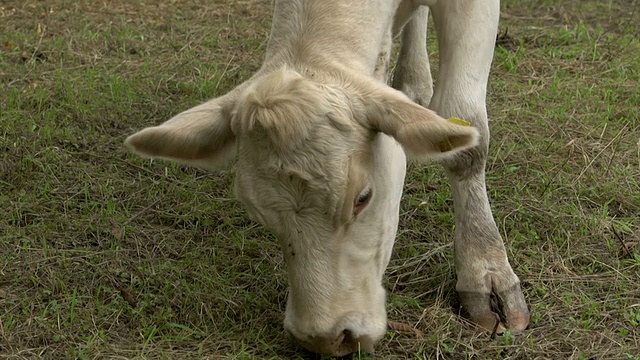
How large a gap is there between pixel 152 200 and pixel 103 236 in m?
0.44

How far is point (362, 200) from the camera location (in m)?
3.49

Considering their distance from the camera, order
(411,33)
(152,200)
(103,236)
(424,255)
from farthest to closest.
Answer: (411,33)
(152,200)
(103,236)
(424,255)

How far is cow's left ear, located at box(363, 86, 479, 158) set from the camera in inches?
128

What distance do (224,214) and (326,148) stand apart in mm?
1912

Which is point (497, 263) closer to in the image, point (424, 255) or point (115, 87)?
point (424, 255)

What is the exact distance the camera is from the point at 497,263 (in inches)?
170

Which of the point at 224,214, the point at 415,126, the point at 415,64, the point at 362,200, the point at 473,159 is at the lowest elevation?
the point at 224,214

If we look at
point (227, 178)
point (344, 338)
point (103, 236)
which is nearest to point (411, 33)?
point (227, 178)

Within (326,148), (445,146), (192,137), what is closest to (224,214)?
(192,137)

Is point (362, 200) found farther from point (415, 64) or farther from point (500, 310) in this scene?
point (415, 64)

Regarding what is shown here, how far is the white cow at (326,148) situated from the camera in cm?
331

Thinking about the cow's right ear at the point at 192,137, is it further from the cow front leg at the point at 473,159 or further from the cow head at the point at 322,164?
the cow front leg at the point at 473,159

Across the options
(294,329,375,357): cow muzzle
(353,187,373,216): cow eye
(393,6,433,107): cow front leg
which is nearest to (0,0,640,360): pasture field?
(294,329,375,357): cow muzzle

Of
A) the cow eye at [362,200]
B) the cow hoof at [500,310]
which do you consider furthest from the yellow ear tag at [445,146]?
the cow hoof at [500,310]
